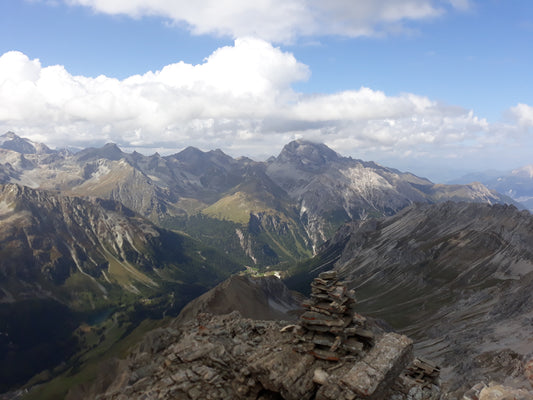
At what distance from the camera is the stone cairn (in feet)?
93.8

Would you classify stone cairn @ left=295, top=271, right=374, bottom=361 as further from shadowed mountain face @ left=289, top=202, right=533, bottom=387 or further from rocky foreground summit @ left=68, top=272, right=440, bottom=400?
shadowed mountain face @ left=289, top=202, right=533, bottom=387

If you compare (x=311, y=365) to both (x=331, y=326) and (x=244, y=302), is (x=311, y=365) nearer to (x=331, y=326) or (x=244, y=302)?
(x=331, y=326)

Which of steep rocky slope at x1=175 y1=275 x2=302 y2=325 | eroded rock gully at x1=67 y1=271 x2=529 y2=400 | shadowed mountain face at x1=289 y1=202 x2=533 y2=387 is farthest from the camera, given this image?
steep rocky slope at x1=175 y1=275 x2=302 y2=325

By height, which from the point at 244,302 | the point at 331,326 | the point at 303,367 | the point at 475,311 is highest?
the point at 331,326

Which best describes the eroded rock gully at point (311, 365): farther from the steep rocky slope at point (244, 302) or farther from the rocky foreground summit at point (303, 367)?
the steep rocky slope at point (244, 302)

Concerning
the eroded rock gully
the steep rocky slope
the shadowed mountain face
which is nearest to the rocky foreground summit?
the eroded rock gully

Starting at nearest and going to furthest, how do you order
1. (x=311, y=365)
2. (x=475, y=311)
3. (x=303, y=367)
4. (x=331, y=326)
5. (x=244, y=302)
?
(x=303, y=367), (x=311, y=365), (x=331, y=326), (x=475, y=311), (x=244, y=302)

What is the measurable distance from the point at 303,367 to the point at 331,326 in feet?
14.2

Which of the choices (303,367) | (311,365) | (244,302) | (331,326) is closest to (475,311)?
(244,302)

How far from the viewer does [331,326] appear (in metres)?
29.4

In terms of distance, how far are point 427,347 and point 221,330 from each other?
95.1 m

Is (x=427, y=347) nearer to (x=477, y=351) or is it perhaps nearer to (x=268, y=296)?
(x=477, y=351)

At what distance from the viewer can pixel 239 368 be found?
34.7 m

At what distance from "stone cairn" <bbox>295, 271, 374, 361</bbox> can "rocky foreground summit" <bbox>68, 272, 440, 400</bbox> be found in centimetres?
9
